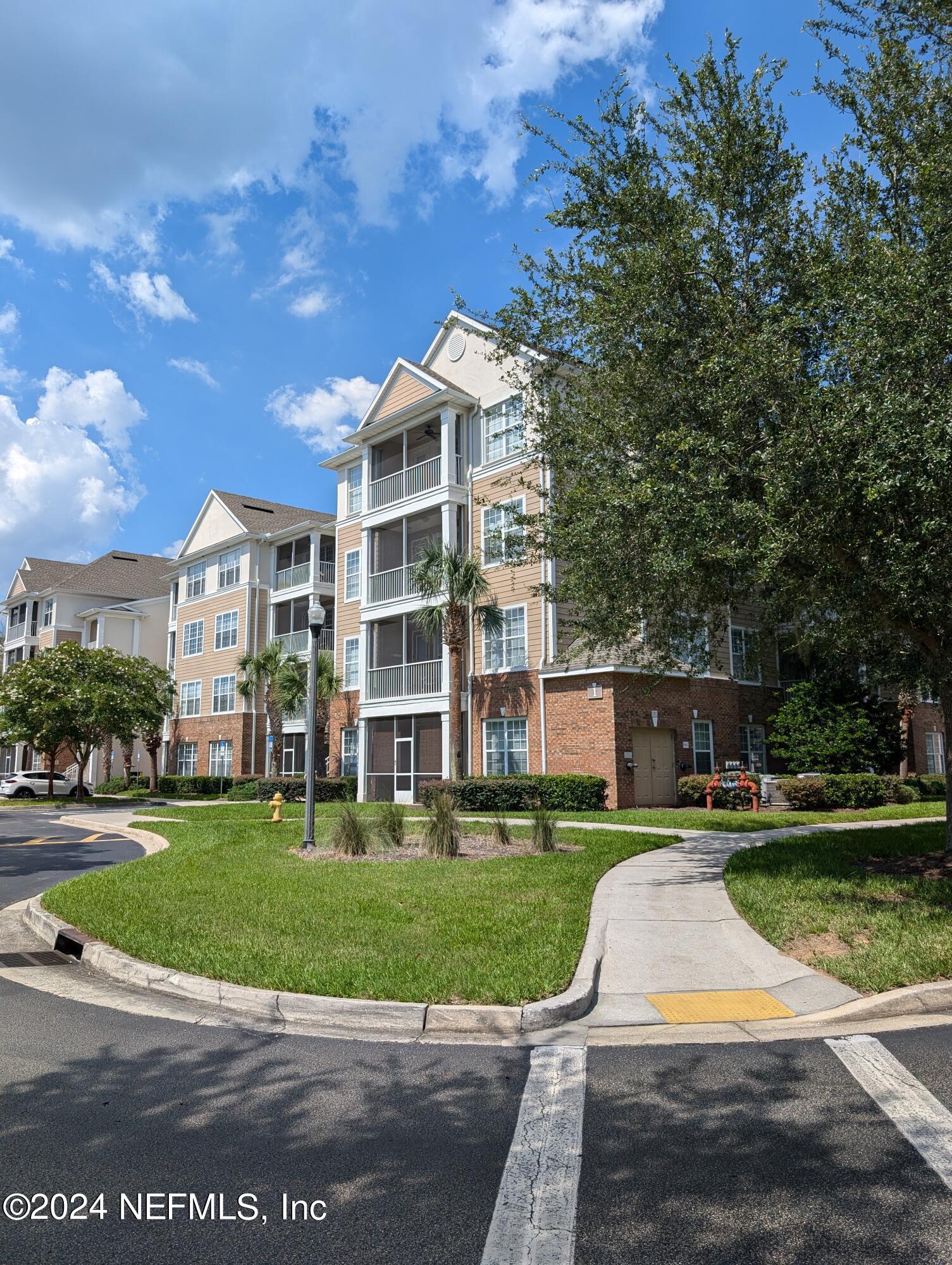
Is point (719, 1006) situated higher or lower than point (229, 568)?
lower

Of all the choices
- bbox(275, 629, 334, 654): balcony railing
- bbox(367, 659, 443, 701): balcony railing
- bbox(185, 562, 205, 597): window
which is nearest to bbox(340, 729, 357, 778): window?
bbox(367, 659, 443, 701): balcony railing

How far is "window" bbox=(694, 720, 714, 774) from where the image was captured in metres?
24.8

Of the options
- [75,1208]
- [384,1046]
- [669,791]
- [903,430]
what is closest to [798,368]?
[903,430]

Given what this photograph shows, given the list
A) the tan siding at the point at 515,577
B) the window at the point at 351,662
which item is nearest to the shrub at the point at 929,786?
the tan siding at the point at 515,577

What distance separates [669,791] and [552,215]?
16.1 metres

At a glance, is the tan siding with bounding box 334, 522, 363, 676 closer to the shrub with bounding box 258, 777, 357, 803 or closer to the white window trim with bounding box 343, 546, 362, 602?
the white window trim with bounding box 343, 546, 362, 602

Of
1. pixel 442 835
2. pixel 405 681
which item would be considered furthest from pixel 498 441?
pixel 442 835

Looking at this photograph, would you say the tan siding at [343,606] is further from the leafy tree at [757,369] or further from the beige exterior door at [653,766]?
the leafy tree at [757,369]

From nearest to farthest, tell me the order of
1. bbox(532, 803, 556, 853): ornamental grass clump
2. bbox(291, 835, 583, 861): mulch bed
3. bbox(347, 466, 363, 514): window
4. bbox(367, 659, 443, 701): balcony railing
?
1. bbox(291, 835, 583, 861): mulch bed
2. bbox(532, 803, 556, 853): ornamental grass clump
3. bbox(367, 659, 443, 701): balcony railing
4. bbox(347, 466, 363, 514): window

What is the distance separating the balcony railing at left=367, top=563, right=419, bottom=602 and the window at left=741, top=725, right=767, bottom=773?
10929 mm

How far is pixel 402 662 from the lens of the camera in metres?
30.2

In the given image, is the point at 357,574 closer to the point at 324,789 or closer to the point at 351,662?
→ the point at 351,662

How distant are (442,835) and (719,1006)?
712 cm

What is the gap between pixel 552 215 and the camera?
39.2ft
